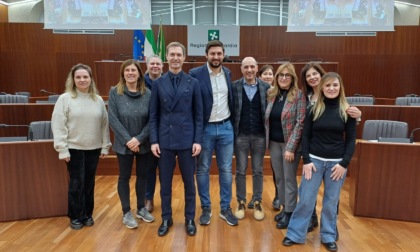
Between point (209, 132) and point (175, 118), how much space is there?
34cm

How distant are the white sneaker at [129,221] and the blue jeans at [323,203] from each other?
4.03ft

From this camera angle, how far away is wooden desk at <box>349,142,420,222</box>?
2.73 m

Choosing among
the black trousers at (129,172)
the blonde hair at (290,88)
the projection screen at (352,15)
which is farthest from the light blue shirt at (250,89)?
the projection screen at (352,15)

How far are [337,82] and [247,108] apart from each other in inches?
29.7

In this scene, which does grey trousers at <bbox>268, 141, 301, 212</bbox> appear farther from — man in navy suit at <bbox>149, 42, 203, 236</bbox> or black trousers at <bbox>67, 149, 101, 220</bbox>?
black trousers at <bbox>67, 149, 101, 220</bbox>

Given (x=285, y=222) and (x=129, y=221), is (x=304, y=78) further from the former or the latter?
(x=129, y=221)

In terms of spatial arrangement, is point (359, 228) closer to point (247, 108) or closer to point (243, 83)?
point (247, 108)

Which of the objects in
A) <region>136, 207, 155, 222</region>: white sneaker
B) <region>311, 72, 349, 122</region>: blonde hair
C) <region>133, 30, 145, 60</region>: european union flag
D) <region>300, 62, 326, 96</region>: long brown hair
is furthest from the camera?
<region>133, 30, 145, 60</region>: european union flag

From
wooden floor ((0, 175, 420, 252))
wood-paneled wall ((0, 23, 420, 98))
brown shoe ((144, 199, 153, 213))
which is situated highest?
wood-paneled wall ((0, 23, 420, 98))

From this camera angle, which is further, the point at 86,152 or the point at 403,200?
the point at 403,200

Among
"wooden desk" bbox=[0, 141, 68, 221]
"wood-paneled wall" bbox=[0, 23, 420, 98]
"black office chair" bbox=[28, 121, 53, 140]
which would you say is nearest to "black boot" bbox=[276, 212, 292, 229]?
"wooden desk" bbox=[0, 141, 68, 221]

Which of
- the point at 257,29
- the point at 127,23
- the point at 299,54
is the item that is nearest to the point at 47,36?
the point at 127,23

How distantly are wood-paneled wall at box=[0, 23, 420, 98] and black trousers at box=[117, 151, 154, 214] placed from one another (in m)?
6.95

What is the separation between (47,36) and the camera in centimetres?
948
